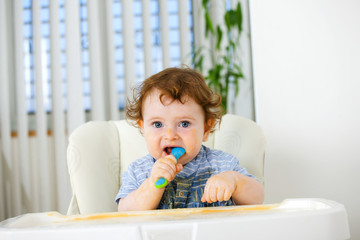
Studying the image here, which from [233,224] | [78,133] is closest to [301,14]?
[78,133]

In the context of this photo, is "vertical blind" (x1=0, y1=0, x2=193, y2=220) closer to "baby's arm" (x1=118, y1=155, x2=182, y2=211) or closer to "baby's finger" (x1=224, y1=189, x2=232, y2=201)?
"baby's arm" (x1=118, y1=155, x2=182, y2=211)

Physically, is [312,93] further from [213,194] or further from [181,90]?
[213,194]

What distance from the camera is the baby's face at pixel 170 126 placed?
3.02ft

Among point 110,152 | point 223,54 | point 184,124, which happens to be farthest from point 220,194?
point 223,54

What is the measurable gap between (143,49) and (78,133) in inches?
48.9

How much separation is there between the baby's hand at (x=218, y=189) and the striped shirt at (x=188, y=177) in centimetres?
15

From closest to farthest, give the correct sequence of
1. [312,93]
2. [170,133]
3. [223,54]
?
[170,133] < [312,93] < [223,54]

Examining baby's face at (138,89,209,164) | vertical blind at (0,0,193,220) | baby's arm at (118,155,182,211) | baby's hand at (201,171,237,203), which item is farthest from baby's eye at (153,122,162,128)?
vertical blind at (0,0,193,220)

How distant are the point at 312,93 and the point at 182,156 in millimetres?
488

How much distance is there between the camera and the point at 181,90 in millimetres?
952

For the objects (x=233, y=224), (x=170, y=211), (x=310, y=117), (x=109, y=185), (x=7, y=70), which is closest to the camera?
(x=233, y=224)

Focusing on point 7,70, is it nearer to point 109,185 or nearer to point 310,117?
point 109,185

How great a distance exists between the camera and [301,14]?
3.92 ft

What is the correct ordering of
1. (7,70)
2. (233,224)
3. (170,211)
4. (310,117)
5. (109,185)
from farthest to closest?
(7,70), (310,117), (109,185), (170,211), (233,224)
